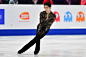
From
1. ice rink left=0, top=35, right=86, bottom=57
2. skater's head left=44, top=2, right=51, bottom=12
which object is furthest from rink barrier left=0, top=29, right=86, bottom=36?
skater's head left=44, top=2, right=51, bottom=12

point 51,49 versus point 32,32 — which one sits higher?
point 51,49

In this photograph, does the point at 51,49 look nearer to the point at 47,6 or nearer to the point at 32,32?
the point at 47,6

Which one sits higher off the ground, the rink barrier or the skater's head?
the skater's head

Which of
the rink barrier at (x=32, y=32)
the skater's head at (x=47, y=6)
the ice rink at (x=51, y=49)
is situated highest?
the skater's head at (x=47, y=6)

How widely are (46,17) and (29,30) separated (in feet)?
19.1

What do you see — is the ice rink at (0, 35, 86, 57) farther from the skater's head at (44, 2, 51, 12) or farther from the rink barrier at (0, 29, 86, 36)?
the rink barrier at (0, 29, 86, 36)

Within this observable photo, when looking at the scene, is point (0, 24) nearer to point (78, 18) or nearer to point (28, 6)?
point (28, 6)

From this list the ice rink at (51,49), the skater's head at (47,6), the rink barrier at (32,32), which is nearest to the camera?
the skater's head at (47,6)

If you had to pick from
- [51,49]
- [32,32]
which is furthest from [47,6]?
[32,32]

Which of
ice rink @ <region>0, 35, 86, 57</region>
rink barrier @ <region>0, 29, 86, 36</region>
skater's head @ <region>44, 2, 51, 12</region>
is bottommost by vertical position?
rink barrier @ <region>0, 29, 86, 36</region>

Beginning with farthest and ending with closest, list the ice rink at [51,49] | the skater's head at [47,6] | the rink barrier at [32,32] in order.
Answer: the rink barrier at [32,32] < the ice rink at [51,49] < the skater's head at [47,6]

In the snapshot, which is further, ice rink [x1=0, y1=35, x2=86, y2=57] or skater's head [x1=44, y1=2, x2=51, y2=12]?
ice rink [x1=0, y1=35, x2=86, y2=57]

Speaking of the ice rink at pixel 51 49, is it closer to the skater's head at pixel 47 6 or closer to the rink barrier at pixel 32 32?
the skater's head at pixel 47 6

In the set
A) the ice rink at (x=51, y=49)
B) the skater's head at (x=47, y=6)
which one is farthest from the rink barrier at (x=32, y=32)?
the skater's head at (x=47, y=6)
